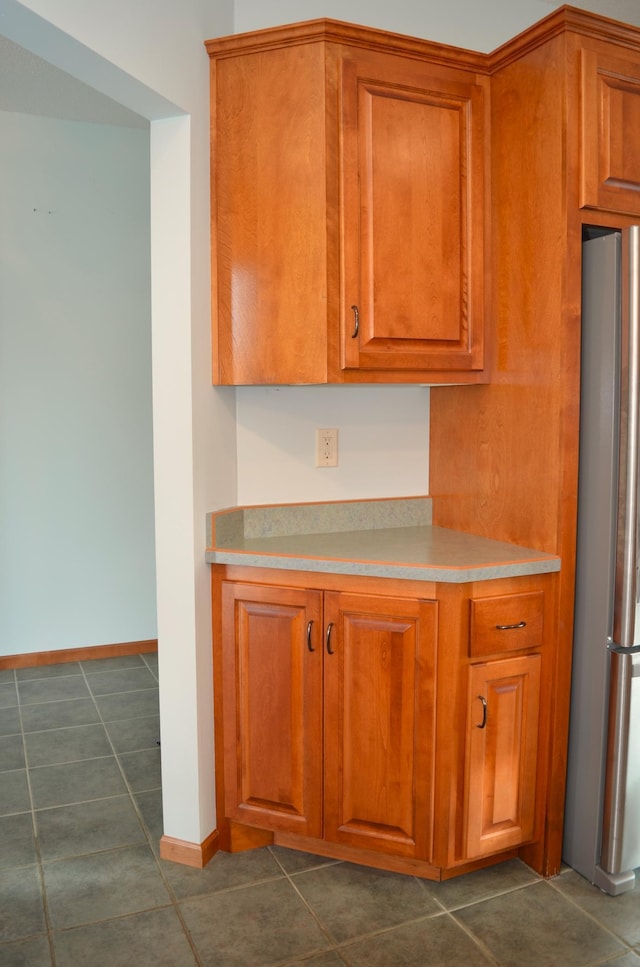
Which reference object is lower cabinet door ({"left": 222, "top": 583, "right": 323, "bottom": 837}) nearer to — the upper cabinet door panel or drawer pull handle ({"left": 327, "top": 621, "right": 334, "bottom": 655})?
drawer pull handle ({"left": 327, "top": 621, "right": 334, "bottom": 655})

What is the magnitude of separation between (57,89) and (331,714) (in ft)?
9.18

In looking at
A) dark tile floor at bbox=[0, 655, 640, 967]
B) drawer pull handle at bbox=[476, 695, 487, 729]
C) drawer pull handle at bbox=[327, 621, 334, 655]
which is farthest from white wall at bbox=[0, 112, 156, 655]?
drawer pull handle at bbox=[476, 695, 487, 729]

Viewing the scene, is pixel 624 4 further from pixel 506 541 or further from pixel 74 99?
pixel 74 99

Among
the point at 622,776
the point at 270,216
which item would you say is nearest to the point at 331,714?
the point at 622,776

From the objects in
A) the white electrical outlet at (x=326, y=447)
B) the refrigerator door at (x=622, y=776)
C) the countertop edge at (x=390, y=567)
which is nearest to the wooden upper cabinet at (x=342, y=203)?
the white electrical outlet at (x=326, y=447)

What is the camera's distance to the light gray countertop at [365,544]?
196 centimetres

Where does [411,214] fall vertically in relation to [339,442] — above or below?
above

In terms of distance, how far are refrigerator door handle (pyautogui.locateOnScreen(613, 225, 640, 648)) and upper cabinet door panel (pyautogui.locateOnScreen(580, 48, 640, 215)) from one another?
0.58 feet

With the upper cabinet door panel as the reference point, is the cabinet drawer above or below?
below

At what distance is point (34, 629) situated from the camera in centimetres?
383

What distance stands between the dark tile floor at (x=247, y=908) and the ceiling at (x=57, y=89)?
2.52m

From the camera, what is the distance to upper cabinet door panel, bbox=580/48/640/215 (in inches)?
77.1

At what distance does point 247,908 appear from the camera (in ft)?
6.46

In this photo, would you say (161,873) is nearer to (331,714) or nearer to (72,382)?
(331,714)
